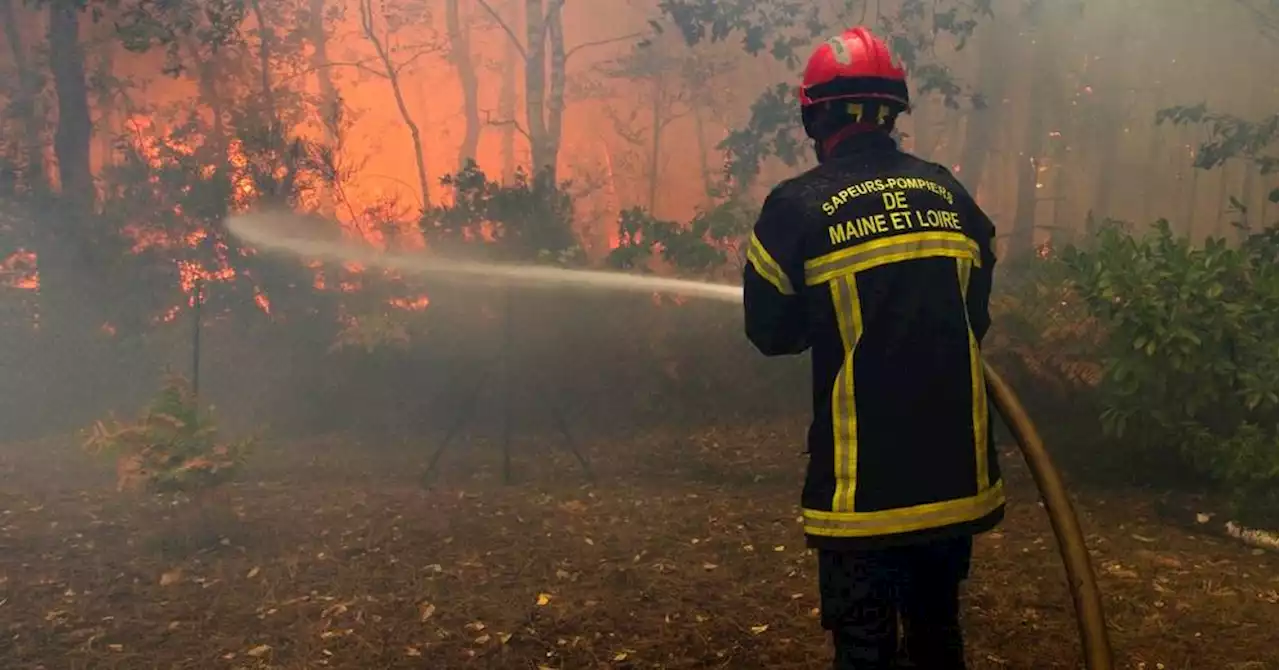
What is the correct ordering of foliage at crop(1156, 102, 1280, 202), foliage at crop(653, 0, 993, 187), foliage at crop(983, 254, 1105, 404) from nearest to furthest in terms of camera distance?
foliage at crop(983, 254, 1105, 404)
foliage at crop(1156, 102, 1280, 202)
foliage at crop(653, 0, 993, 187)

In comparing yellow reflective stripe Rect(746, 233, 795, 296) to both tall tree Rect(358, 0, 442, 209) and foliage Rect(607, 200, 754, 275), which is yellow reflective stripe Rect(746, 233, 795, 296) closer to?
foliage Rect(607, 200, 754, 275)

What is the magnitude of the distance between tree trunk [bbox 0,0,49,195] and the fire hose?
7.70 meters

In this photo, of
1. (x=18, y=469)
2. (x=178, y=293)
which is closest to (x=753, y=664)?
(x=18, y=469)

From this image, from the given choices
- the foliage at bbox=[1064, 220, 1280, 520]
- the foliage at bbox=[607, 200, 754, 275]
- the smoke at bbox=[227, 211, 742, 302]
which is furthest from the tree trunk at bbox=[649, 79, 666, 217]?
the foliage at bbox=[1064, 220, 1280, 520]

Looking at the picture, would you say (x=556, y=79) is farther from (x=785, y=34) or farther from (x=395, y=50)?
(x=785, y=34)

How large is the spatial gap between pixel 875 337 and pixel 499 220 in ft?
18.4

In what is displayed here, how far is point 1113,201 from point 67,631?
896cm

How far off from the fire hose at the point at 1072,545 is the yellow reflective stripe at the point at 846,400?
0.42 metres

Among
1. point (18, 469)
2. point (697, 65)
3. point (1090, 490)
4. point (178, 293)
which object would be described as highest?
point (697, 65)

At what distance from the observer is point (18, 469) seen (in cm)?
607

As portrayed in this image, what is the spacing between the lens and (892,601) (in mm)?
2033

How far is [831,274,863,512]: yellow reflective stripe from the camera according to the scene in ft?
6.15

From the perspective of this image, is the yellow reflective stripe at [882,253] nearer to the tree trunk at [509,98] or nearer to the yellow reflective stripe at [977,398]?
the yellow reflective stripe at [977,398]

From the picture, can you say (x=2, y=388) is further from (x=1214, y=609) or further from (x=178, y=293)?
(x=1214, y=609)
